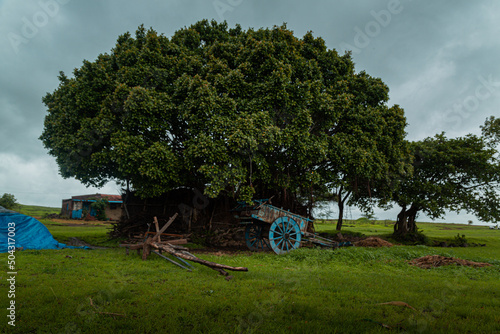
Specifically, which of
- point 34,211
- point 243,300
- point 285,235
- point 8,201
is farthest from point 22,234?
point 34,211

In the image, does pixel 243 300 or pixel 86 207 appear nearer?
pixel 243 300

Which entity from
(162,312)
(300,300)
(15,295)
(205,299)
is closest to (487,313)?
(300,300)

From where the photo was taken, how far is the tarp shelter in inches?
520

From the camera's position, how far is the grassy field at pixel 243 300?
4777mm

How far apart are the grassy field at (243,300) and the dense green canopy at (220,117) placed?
19.7 feet

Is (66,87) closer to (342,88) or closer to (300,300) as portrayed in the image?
(342,88)

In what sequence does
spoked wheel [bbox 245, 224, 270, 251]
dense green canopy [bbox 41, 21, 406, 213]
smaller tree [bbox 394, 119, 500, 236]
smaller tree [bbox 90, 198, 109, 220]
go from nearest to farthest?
1. dense green canopy [bbox 41, 21, 406, 213]
2. spoked wheel [bbox 245, 224, 270, 251]
3. smaller tree [bbox 394, 119, 500, 236]
4. smaller tree [bbox 90, 198, 109, 220]

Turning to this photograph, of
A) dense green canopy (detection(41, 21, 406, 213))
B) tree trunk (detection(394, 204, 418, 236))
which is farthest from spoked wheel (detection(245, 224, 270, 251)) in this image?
tree trunk (detection(394, 204, 418, 236))

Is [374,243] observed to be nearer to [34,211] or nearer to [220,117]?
[220,117]

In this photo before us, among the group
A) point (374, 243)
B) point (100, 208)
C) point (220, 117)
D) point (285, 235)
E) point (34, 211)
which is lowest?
point (34, 211)

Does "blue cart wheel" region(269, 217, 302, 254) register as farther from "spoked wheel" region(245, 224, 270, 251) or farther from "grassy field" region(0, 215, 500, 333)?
"grassy field" region(0, 215, 500, 333)

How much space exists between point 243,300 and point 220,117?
980cm

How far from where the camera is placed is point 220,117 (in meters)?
14.1

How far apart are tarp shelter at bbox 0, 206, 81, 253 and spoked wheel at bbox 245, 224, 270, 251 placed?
1022 cm
